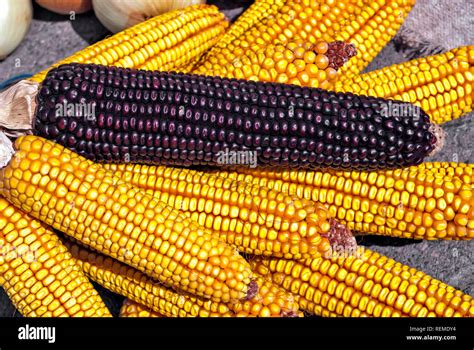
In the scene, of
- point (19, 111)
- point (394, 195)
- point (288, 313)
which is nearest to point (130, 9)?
point (19, 111)

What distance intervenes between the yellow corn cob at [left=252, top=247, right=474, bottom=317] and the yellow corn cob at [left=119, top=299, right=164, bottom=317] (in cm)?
63

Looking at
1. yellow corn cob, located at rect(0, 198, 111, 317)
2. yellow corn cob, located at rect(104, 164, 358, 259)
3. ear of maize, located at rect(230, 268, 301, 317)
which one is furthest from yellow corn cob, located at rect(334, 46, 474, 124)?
yellow corn cob, located at rect(0, 198, 111, 317)

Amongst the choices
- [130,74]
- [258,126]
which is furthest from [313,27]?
[130,74]

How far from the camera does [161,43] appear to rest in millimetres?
3133

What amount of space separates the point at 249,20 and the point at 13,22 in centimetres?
146

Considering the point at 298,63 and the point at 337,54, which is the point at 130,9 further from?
the point at 337,54

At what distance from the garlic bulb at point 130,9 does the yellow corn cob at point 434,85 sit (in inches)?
45.2

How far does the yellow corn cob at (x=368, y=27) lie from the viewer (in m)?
3.14

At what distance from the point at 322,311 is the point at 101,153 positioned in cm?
135

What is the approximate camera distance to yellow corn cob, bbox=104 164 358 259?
2650 mm

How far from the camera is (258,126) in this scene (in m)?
2.64

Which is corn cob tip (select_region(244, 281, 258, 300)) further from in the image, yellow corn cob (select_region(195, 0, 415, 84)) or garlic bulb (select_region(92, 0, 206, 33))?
garlic bulb (select_region(92, 0, 206, 33))

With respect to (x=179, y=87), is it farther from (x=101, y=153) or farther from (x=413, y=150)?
(x=413, y=150)

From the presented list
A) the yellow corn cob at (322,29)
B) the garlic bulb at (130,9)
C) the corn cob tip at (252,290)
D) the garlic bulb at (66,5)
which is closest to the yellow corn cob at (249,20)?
the yellow corn cob at (322,29)
